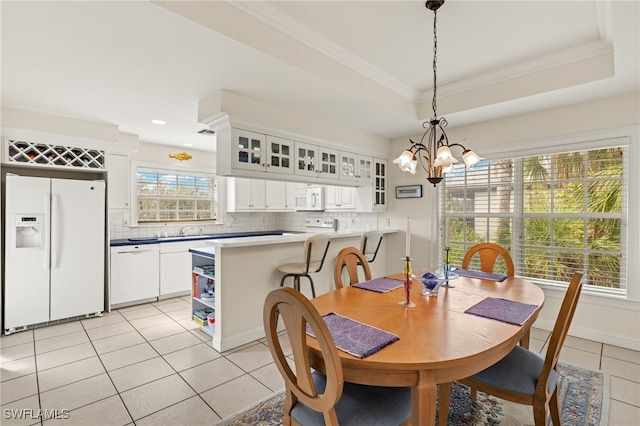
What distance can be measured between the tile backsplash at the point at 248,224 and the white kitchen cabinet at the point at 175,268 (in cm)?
58

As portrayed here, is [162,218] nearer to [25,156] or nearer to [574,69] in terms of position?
[25,156]

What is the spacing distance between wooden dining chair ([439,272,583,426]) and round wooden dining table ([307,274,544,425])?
0.53 feet

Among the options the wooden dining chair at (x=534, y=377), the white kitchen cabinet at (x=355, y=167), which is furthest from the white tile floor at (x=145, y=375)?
the white kitchen cabinet at (x=355, y=167)

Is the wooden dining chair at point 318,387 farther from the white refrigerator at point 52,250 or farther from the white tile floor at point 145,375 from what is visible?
the white refrigerator at point 52,250

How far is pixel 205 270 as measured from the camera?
3484 mm

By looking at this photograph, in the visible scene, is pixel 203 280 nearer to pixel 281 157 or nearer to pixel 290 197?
pixel 281 157

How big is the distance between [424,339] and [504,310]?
0.70 m

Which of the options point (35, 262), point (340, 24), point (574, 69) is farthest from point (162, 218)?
point (574, 69)

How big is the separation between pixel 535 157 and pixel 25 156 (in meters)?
5.78

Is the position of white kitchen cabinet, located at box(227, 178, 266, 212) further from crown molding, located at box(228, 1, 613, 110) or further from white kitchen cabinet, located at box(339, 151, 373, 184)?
crown molding, located at box(228, 1, 613, 110)

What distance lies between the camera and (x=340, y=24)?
93.6 inches

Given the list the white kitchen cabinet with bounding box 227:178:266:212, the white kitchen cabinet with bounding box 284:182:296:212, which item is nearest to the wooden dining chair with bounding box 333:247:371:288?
the white kitchen cabinet with bounding box 227:178:266:212

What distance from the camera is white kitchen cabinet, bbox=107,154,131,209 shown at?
173 inches

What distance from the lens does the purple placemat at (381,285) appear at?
2239mm
